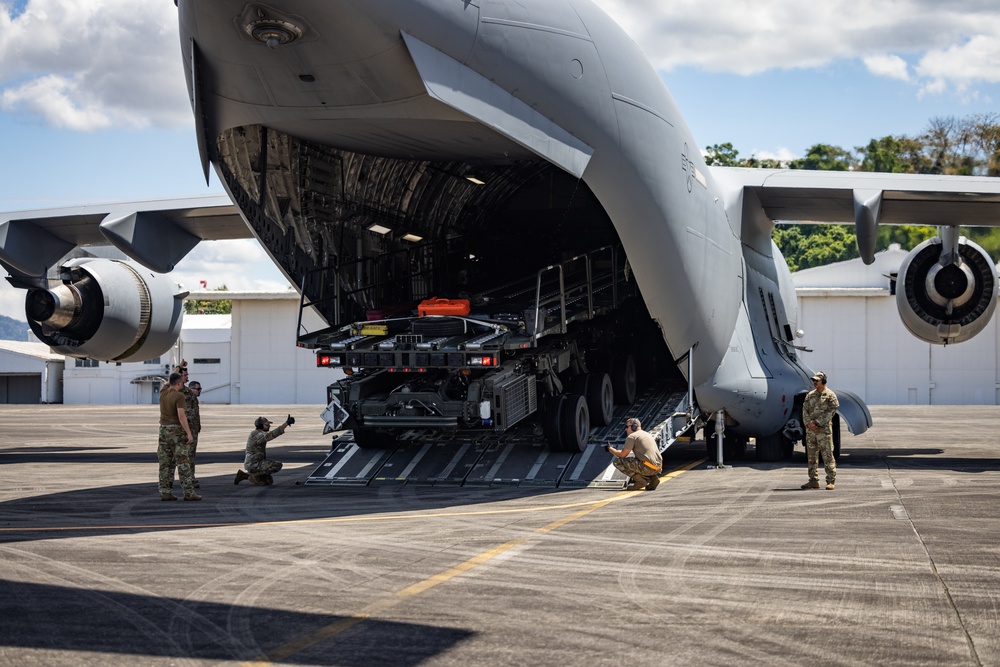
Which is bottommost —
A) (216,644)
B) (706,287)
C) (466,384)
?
(216,644)

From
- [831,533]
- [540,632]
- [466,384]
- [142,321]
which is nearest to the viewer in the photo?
[540,632]

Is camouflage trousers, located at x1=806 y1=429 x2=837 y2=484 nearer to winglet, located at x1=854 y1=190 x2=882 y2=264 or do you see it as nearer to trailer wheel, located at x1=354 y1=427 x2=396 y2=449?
winglet, located at x1=854 y1=190 x2=882 y2=264

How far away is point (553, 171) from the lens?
16.1m

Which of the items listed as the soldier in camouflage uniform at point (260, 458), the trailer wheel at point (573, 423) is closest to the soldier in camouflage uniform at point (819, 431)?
the trailer wheel at point (573, 423)

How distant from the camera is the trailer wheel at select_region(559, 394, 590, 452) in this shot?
14031mm

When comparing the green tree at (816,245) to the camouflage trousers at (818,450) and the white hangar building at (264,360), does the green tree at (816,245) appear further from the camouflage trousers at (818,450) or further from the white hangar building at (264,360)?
the camouflage trousers at (818,450)

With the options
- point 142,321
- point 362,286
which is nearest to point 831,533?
point 362,286

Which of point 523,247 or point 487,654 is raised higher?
point 523,247

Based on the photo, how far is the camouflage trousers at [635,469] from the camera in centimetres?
1329

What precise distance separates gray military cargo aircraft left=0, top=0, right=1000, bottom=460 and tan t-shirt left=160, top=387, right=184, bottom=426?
192 cm

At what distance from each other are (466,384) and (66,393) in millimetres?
46618

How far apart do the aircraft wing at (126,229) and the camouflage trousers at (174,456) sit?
4517 millimetres

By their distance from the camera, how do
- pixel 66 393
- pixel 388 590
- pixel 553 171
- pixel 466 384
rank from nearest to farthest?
pixel 388 590 < pixel 466 384 < pixel 553 171 < pixel 66 393

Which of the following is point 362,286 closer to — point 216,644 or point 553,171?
point 553,171
